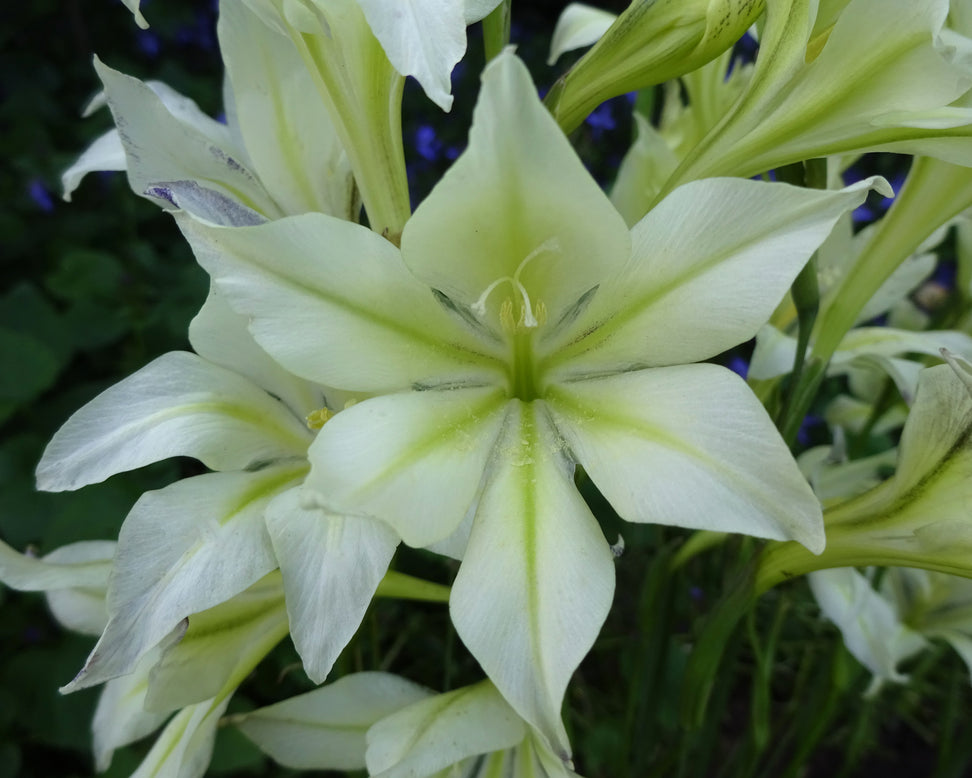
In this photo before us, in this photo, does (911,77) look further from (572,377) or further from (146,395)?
(146,395)

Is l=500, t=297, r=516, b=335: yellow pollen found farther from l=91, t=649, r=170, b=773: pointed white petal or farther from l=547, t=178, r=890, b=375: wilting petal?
l=91, t=649, r=170, b=773: pointed white petal

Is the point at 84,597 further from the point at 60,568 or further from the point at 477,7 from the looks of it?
the point at 477,7

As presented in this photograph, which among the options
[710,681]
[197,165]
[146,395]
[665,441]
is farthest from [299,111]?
[710,681]

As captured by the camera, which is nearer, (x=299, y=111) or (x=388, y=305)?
(x=388, y=305)

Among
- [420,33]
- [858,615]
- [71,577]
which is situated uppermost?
[420,33]

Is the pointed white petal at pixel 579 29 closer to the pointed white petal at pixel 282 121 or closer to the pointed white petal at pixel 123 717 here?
the pointed white petal at pixel 282 121

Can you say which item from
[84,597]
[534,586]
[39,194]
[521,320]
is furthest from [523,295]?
[39,194]
